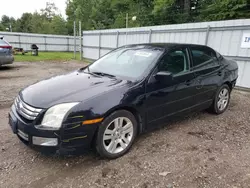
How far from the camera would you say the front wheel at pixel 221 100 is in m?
4.23

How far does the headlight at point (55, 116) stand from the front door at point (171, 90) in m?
1.15

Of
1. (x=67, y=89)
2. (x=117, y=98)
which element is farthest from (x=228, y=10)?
(x=67, y=89)

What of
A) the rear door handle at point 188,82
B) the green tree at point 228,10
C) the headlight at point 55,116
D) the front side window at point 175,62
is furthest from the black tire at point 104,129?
the green tree at point 228,10

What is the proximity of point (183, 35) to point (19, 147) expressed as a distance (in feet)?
23.8

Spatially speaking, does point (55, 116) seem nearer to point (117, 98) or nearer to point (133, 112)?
point (117, 98)

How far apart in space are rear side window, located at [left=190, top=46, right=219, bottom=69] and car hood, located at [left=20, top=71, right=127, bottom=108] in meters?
1.60

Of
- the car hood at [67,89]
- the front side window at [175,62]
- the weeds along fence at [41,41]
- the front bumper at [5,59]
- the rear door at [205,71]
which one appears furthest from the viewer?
the weeds along fence at [41,41]

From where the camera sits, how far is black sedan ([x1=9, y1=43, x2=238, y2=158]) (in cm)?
231

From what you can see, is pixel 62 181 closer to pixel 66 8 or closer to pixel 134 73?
pixel 134 73

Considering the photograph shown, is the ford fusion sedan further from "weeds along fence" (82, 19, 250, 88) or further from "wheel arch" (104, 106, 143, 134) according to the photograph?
"wheel arch" (104, 106, 143, 134)

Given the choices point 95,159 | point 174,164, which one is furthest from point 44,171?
point 174,164

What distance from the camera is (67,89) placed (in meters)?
2.66

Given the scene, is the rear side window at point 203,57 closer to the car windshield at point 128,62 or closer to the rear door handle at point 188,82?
the rear door handle at point 188,82

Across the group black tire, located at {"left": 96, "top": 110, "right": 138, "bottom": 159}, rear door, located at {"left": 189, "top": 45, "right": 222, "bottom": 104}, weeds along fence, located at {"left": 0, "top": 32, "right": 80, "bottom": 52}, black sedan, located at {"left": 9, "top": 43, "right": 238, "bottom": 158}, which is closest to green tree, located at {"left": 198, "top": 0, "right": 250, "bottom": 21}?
rear door, located at {"left": 189, "top": 45, "right": 222, "bottom": 104}
